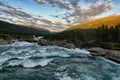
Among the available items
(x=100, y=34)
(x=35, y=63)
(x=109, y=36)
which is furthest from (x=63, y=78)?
(x=100, y=34)

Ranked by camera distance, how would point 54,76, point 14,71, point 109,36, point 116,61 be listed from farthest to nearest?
point 109,36 < point 116,61 < point 14,71 < point 54,76

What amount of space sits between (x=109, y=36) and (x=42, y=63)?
75795mm

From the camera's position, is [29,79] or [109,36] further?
[109,36]

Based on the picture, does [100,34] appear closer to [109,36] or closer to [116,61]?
[109,36]

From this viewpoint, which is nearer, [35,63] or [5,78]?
[5,78]

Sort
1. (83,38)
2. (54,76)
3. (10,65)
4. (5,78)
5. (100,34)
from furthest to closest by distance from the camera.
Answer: (83,38)
(100,34)
(10,65)
(54,76)
(5,78)

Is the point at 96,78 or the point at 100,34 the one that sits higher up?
the point at 100,34

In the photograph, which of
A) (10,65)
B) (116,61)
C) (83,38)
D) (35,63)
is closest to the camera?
(10,65)

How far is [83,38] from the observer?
118625 mm

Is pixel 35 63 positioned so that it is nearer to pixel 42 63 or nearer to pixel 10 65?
pixel 42 63

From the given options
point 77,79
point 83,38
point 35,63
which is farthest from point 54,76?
point 83,38

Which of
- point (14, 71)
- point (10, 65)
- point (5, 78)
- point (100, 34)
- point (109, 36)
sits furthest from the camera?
point (100, 34)

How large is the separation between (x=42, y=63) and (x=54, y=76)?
26.8ft

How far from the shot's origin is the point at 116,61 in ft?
126
